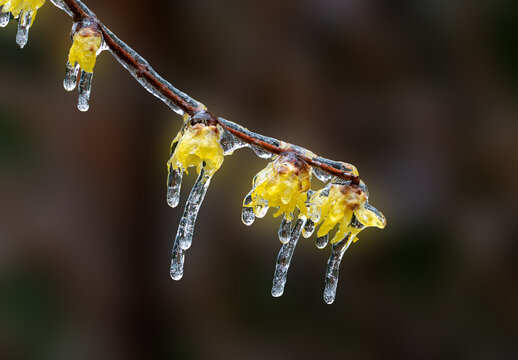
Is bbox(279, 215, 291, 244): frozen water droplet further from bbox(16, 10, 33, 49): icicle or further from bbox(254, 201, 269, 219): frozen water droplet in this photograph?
bbox(16, 10, 33, 49): icicle

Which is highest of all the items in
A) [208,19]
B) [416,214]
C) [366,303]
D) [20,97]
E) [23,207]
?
[208,19]

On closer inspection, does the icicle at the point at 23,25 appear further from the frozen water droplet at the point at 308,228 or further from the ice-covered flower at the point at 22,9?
the frozen water droplet at the point at 308,228

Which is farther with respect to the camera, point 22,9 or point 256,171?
point 256,171

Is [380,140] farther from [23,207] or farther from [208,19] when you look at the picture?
[23,207]

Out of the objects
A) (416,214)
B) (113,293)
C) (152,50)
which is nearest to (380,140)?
(416,214)

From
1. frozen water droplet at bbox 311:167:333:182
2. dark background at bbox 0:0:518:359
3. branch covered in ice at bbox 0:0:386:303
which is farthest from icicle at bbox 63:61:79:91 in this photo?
dark background at bbox 0:0:518:359

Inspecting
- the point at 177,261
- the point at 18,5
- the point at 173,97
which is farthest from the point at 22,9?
the point at 177,261

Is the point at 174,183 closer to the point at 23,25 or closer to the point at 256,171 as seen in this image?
the point at 23,25
